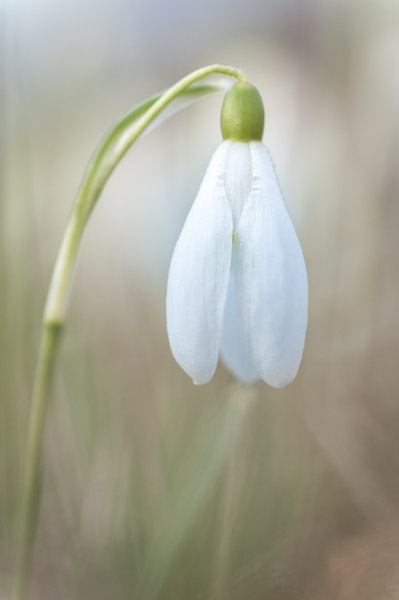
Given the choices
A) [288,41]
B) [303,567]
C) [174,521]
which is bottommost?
[303,567]

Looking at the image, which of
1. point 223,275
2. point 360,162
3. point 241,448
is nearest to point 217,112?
point 360,162

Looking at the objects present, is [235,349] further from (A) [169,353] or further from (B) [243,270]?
(A) [169,353]

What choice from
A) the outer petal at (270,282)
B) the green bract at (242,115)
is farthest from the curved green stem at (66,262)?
the outer petal at (270,282)

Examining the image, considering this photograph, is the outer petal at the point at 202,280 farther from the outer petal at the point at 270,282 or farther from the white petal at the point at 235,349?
the white petal at the point at 235,349

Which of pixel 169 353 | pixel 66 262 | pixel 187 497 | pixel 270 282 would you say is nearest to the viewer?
pixel 270 282

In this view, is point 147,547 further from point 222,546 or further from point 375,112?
point 375,112

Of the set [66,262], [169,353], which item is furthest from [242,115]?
[169,353]

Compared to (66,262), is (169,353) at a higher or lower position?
lower

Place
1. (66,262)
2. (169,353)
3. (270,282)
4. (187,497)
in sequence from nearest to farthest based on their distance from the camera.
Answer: (270,282), (66,262), (187,497), (169,353)
